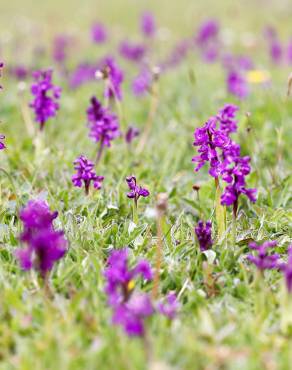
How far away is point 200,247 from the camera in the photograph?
2.87 m

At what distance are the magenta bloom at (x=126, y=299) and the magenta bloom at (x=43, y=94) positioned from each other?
71.0 inches

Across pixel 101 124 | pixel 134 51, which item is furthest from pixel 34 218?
pixel 134 51

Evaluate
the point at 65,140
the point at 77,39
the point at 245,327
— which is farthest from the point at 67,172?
the point at 77,39

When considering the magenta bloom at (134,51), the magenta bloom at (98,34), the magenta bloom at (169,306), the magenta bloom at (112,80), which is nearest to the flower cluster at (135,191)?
the magenta bloom at (169,306)

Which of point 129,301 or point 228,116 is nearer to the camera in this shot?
point 129,301

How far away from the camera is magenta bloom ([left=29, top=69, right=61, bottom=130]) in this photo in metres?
4.03

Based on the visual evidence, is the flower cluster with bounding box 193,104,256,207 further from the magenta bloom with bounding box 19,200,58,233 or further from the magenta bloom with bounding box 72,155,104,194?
the magenta bloom with bounding box 19,200,58,233

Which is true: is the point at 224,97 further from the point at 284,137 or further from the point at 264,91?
the point at 284,137

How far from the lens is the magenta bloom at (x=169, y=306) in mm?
2293

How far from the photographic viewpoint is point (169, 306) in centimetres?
245

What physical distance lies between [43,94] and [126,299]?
7.05 feet

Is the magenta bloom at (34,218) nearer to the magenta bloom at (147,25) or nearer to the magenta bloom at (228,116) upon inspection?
the magenta bloom at (228,116)

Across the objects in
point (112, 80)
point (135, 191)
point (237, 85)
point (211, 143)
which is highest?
point (237, 85)

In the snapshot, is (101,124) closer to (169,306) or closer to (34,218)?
(34,218)
